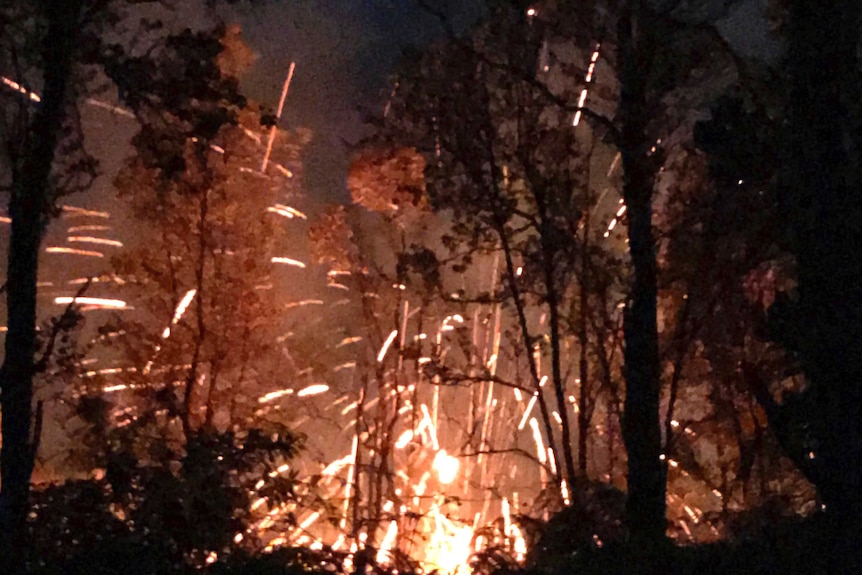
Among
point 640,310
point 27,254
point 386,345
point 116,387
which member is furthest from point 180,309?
point 640,310

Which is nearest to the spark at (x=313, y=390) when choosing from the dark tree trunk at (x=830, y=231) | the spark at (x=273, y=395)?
the spark at (x=273, y=395)

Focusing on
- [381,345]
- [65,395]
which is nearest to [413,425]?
[381,345]

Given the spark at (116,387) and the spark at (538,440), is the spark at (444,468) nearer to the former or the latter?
the spark at (538,440)

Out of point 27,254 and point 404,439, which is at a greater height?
point 404,439

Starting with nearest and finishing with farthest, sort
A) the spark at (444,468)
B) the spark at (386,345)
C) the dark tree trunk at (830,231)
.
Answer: the dark tree trunk at (830,231), the spark at (386,345), the spark at (444,468)

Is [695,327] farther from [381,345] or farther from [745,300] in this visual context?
[381,345]

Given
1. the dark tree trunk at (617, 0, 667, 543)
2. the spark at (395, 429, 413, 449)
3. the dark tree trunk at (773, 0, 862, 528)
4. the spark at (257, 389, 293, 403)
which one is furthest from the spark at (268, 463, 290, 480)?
the spark at (395, 429, 413, 449)

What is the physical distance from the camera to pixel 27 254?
6531 millimetres

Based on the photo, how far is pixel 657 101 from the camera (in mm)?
8078

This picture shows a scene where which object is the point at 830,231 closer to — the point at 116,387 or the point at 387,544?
the point at 387,544

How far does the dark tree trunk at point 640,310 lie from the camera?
7434mm

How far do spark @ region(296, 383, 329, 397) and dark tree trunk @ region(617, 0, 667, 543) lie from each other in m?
7.58

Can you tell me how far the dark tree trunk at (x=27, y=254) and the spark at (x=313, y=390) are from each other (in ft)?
25.0

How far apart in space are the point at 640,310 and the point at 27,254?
5.13 metres
